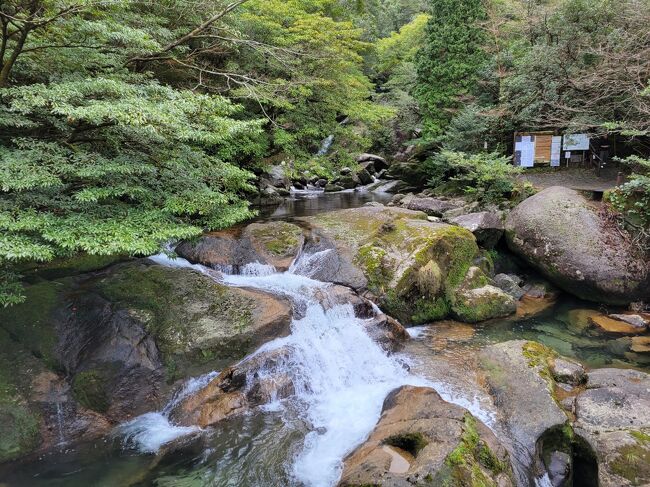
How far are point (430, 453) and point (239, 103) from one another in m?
11.9

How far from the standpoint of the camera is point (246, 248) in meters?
10.2

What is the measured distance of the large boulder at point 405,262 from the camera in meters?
9.15

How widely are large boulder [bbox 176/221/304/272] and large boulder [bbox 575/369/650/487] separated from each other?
A: 21.3 feet

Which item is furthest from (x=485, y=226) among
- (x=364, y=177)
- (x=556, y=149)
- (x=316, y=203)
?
(x=364, y=177)

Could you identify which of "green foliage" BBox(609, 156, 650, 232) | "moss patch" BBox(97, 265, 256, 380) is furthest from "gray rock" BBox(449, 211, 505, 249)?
"moss patch" BBox(97, 265, 256, 380)

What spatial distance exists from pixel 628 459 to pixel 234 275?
7703mm

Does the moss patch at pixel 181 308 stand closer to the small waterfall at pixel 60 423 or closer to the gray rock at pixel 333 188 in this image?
the small waterfall at pixel 60 423

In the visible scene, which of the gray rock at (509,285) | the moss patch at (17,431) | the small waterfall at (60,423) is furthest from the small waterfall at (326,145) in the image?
the moss patch at (17,431)

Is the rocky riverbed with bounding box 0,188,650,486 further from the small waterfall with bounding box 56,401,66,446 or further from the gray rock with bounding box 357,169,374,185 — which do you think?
the gray rock with bounding box 357,169,374,185

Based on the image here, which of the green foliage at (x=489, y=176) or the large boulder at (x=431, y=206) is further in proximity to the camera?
the large boulder at (x=431, y=206)

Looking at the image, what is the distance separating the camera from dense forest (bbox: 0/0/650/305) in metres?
5.14

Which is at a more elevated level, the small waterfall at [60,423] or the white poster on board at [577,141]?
the white poster on board at [577,141]

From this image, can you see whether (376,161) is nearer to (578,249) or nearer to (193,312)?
(578,249)

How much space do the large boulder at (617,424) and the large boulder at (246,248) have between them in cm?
650
